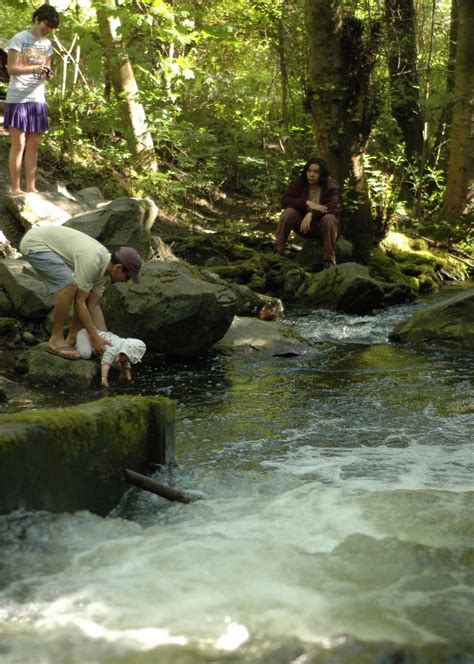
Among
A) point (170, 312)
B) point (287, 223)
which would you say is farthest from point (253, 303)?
point (287, 223)

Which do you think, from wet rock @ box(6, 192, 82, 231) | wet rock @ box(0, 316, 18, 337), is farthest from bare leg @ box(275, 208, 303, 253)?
wet rock @ box(0, 316, 18, 337)

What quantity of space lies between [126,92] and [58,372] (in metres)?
7.95

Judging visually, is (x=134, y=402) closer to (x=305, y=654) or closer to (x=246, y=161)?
(x=305, y=654)

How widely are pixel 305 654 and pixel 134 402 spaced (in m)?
1.98

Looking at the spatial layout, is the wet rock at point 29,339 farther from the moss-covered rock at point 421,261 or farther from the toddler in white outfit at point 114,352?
the moss-covered rock at point 421,261

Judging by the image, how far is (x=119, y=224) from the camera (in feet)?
35.0

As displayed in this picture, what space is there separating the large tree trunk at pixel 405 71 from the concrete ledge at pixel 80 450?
11.6 metres

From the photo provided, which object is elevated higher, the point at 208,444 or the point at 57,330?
the point at 57,330

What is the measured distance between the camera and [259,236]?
14609 millimetres

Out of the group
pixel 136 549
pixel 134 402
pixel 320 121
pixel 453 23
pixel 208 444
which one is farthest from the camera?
pixel 453 23

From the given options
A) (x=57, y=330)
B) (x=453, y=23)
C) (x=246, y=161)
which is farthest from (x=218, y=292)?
(x=453, y=23)

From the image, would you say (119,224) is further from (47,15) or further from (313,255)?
(313,255)

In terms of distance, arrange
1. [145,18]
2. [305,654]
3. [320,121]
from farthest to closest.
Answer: [320,121] → [145,18] → [305,654]

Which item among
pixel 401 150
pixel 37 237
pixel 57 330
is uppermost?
pixel 401 150
